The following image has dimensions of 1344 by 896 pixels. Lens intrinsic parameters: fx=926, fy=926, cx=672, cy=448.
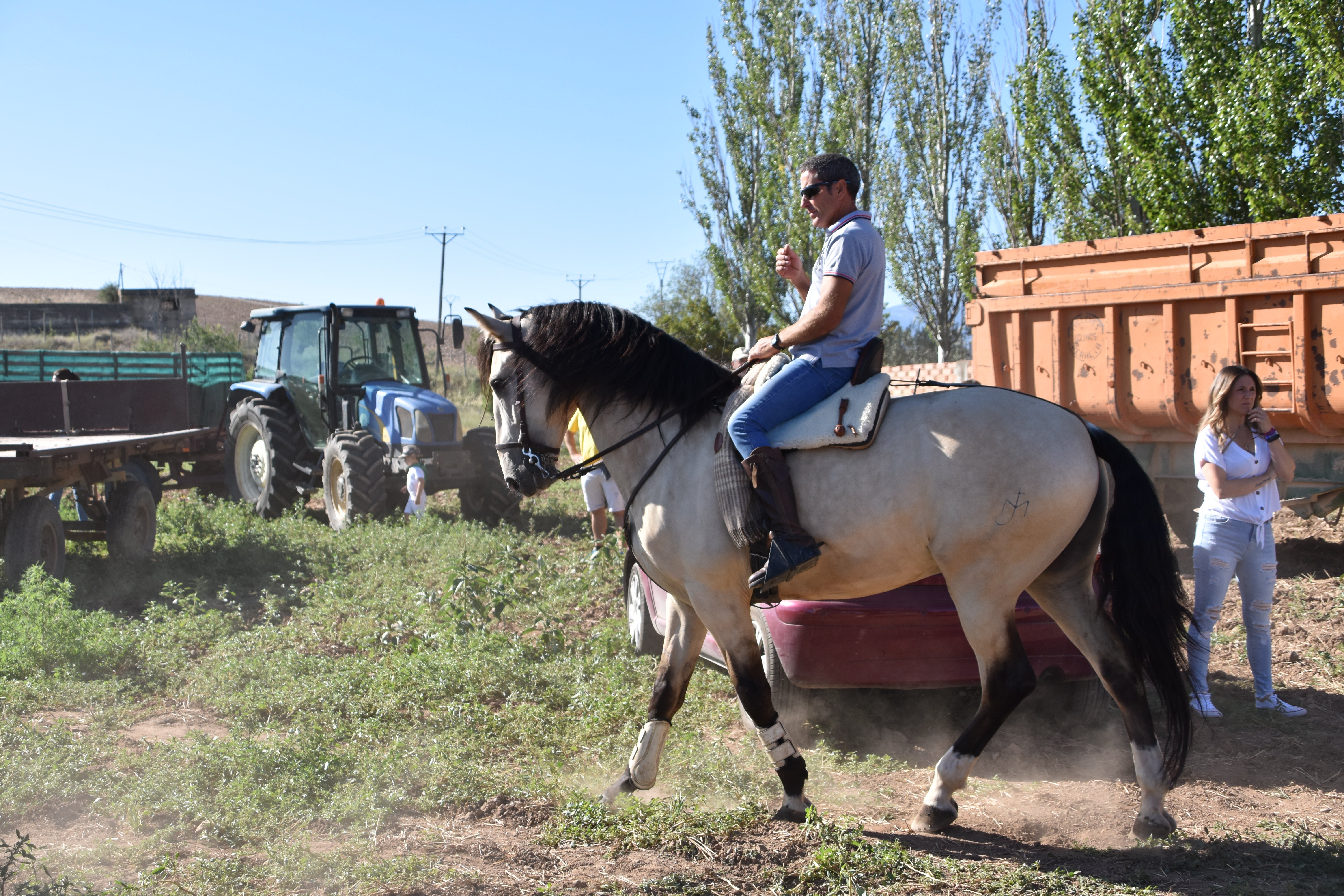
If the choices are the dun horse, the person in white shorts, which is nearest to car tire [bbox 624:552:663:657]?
the dun horse

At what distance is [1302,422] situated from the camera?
7.13 meters

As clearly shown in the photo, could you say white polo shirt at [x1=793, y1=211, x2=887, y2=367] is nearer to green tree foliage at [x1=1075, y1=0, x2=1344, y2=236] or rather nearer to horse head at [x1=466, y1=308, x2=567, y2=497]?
horse head at [x1=466, y1=308, x2=567, y2=497]

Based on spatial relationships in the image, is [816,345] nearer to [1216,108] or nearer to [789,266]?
[789,266]

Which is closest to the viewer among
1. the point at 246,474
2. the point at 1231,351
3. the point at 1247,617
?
the point at 1247,617

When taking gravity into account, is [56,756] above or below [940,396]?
below

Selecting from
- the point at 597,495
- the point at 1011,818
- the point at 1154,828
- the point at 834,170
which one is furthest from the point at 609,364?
the point at 597,495

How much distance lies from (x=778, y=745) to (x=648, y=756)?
0.59m

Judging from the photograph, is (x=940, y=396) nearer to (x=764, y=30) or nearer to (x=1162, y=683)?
(x=1162, y=683)

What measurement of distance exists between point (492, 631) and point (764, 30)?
2053 centimetres

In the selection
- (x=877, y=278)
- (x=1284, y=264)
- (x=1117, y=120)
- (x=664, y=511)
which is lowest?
(x=664, y=511)

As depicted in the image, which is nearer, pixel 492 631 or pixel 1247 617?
pixel 1247 617

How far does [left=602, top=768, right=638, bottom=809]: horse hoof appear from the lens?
13.2ft

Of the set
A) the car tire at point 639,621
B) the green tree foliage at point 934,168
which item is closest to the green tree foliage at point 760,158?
the green tree foliage at point 934,168

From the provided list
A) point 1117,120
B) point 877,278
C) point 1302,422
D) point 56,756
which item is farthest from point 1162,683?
point 1117,120
